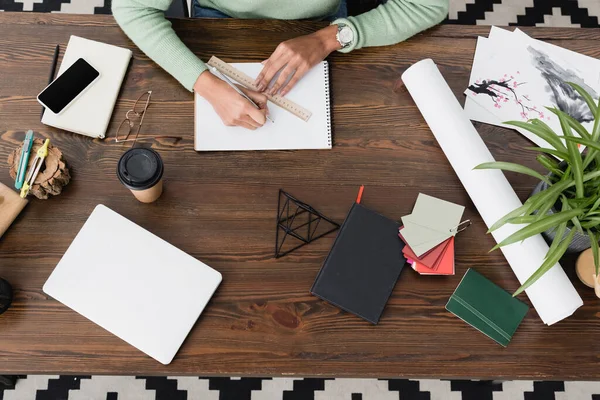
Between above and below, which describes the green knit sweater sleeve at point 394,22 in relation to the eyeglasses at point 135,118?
above

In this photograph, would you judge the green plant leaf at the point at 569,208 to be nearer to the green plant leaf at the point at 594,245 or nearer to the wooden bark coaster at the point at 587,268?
the green plant leaf at the point at 594,245

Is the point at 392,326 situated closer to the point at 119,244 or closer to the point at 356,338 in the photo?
the point at 356,338

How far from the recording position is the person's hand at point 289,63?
106cm

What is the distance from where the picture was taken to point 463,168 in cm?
100

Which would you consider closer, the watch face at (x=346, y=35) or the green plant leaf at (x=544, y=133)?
the green plant leaf at (x=544, y=133)

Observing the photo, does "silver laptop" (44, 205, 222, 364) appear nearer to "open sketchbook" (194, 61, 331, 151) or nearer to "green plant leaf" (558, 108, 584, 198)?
"open sketchbook" (194, 61, 331, 151)

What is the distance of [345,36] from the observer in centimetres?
109

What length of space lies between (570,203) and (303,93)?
1.82 feet

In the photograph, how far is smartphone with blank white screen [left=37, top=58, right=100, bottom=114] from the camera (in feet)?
3.28

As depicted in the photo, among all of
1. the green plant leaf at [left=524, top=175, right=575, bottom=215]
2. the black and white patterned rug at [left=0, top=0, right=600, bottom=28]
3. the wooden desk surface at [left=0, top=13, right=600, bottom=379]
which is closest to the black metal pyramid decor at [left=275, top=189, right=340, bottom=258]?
the wooden desk surface at [left=0, top=13, right=600, bottom=379]

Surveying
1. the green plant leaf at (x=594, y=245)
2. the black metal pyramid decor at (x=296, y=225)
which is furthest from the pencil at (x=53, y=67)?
the green plant leaf at (x=594, y=245)

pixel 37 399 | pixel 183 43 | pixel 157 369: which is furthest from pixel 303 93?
pixel 37 399

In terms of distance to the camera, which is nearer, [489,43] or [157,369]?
[157,369]

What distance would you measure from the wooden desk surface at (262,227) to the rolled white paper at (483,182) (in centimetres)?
4
